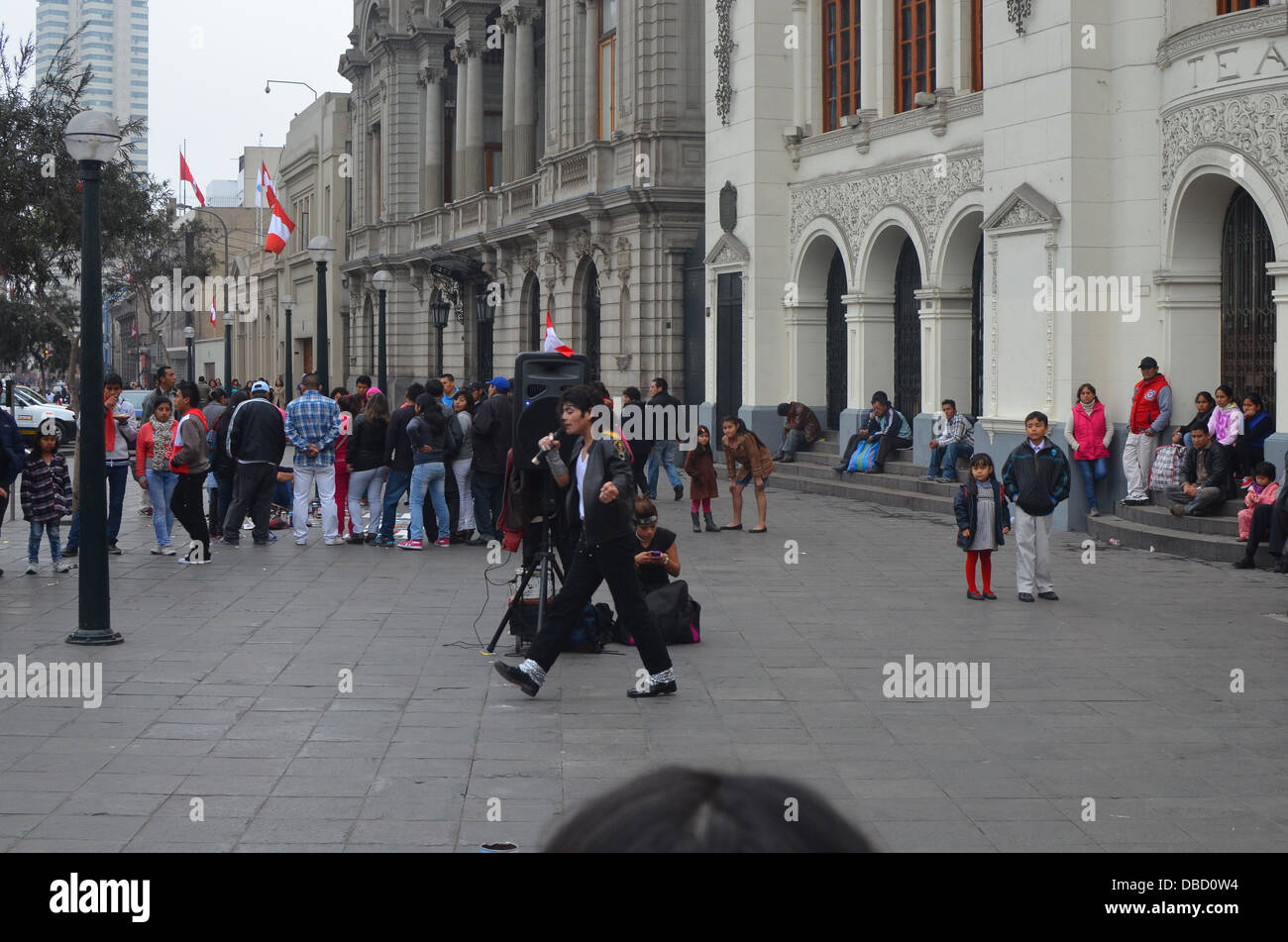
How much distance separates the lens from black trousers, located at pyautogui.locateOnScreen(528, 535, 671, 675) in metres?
9.20

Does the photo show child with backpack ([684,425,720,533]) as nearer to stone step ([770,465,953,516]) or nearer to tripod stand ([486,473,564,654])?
stone step ([770,465,953,516])

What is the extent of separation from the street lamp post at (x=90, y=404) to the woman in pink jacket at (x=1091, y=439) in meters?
12.3

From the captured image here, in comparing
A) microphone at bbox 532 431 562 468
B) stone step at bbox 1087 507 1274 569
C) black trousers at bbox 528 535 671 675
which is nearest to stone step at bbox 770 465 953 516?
stone step at bbox 1087 507 1274 569

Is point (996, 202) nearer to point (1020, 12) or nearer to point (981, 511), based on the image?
point (1020, 12)

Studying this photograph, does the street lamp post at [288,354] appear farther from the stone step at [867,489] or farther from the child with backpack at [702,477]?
the child with backpack at [702,477]

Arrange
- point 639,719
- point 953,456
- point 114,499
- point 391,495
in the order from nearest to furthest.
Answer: point 639,719 < point 114,499 < point 391,495 < point 953,456

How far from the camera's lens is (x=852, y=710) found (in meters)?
8.95

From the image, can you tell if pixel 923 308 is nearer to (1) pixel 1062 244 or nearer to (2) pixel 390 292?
(1) pixel 1062 244

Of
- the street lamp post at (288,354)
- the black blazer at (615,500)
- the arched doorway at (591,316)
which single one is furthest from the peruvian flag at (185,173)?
the black blazer at (615,500)

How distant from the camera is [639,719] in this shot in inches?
343

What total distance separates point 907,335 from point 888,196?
2384 millimetres

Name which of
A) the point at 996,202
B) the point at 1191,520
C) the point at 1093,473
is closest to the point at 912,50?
the point at 996,202

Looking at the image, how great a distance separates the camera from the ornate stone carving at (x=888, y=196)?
23.7 metres
